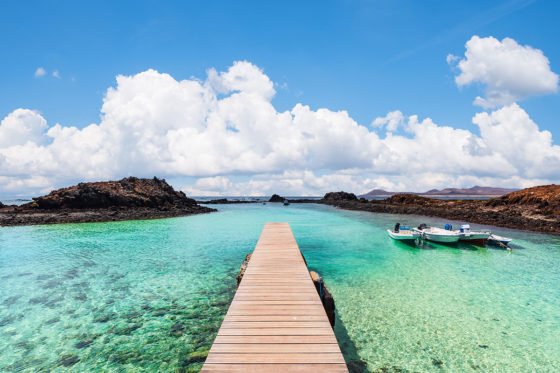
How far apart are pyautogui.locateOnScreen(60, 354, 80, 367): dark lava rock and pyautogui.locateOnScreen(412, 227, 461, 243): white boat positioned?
26825mm

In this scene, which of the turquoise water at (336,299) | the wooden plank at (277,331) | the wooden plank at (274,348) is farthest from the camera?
the turquoise water at (336,299)

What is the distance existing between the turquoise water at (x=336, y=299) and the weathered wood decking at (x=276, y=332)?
2.43m

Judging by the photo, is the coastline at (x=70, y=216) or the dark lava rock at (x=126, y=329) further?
the coastline at (x=70, y=216)

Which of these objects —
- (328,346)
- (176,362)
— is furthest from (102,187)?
(328,346)

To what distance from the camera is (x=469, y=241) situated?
84.7 feet

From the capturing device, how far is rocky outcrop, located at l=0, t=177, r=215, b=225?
141 feet

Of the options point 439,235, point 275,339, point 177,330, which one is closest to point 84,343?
point 177,330

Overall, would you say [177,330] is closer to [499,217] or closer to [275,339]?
[275,339]

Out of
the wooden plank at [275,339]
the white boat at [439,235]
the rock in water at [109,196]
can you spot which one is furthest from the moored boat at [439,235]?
the rock in water at [109,196]

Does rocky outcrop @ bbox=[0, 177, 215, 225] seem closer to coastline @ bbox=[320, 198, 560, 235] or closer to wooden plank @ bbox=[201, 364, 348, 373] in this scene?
wooden plank @ bbox=[201, 364, 348, 373]

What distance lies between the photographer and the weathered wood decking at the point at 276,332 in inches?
197

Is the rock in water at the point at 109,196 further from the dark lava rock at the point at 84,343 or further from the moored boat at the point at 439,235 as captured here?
the moored boat at the point at 439,235

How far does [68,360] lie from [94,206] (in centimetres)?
5326

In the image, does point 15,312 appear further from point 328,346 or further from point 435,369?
point 435,369
